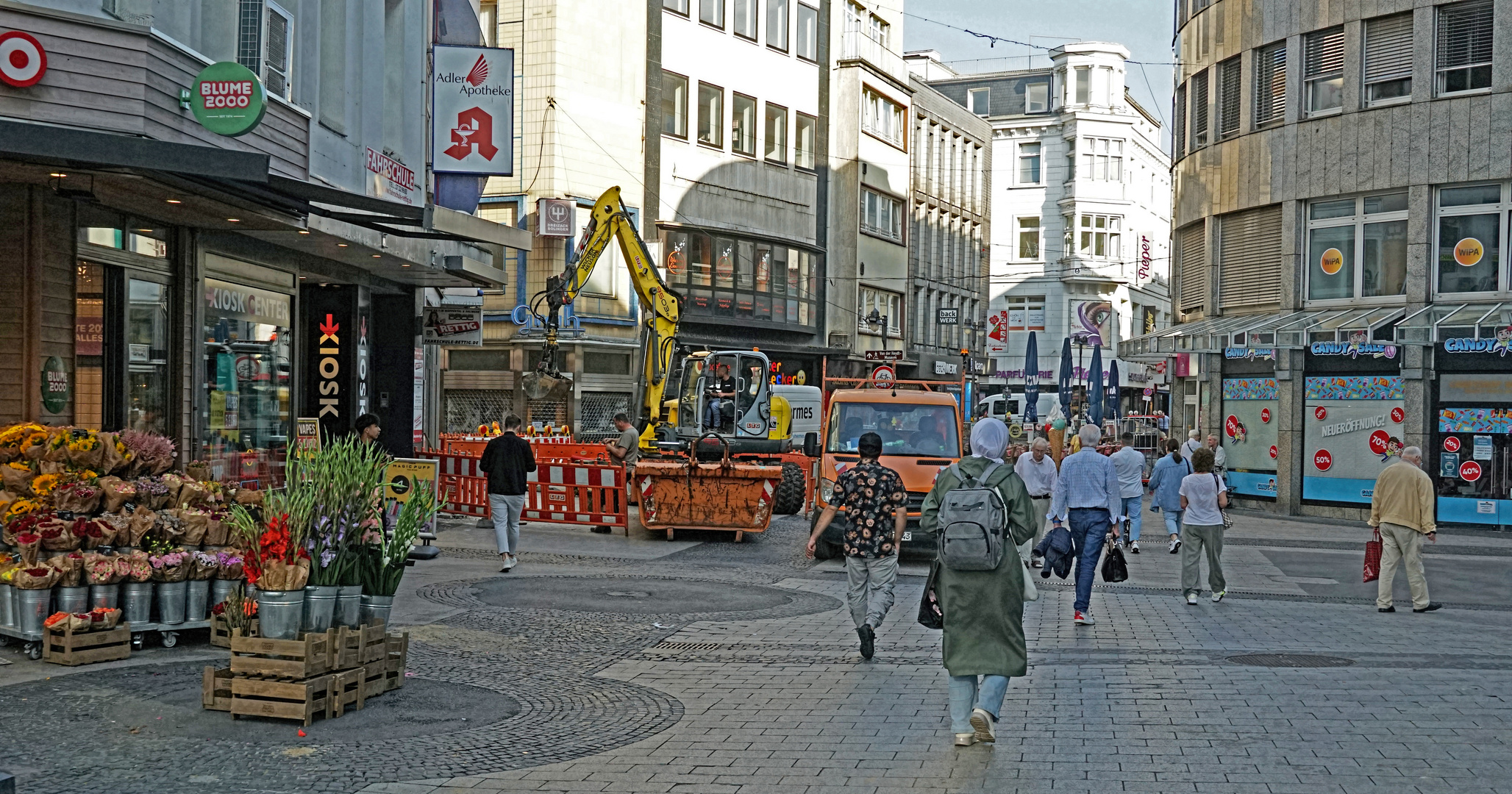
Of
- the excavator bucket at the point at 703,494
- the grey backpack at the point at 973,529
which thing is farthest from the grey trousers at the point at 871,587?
the excavator bucket at the point at 703,494

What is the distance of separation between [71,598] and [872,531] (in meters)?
5.57

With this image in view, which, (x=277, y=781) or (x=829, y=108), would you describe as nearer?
(x=277, y=781)

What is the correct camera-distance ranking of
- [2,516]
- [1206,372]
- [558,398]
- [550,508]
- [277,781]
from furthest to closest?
[558,398]
[1206,372]
[550,508]
[2,516]
[277,781]

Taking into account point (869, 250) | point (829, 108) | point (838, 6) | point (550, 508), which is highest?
point (838, 6)

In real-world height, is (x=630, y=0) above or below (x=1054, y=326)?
above

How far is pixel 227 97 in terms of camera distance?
13477mm

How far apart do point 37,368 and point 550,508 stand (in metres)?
10.7

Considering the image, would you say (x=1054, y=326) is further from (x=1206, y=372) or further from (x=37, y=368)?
(x=37, y=368)

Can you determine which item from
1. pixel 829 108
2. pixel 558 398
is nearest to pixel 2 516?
pixel 558 398

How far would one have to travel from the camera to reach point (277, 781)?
6957mm

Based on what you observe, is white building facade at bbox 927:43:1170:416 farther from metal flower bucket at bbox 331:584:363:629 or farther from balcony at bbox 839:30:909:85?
metal flower bucket at bbox 331:584:363:629

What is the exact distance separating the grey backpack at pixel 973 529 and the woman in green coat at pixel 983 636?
9 centimetres

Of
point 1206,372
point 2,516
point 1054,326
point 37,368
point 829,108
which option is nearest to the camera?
point 2,516

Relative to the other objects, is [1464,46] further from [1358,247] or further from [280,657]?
[280,657]
